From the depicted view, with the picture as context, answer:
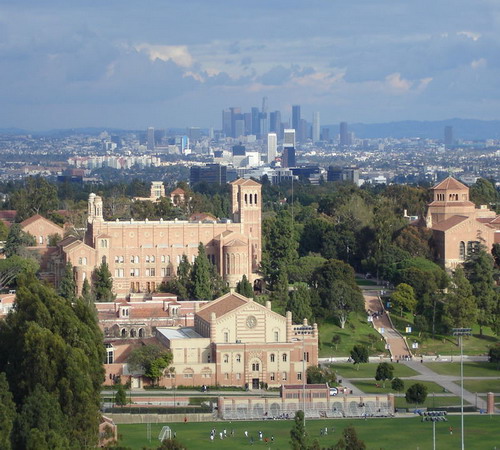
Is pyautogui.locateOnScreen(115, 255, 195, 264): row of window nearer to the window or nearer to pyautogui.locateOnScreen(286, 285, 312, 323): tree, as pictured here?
pyautogui.locateOnScreen(286, 285, 312, 323): tree

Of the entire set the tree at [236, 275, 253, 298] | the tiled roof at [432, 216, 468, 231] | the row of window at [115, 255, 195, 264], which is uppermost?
the tiled roof at [432, 216, 468, 231]

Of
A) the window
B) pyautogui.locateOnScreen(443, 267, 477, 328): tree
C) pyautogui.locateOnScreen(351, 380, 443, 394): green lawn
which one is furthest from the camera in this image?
pyautogui.locateOnScreen(443, 267, 477, 328): tree

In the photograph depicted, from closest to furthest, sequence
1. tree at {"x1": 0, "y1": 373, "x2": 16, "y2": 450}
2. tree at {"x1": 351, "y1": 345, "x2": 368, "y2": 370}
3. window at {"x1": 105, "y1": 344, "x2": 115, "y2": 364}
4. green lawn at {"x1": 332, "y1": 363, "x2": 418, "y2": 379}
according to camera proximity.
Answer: tree at {"x1": 0, "y1": 373, "x2": 16, "y2": 450} → window at {"x1": 105, "y1": 344, "x2": 115, "y2": 364} → green lawn at {"x1": 332, "y1": 363, "x2": 418, "y2": 379} → tree at {"x1": 351, "y1": 345, "x2": 368, "y2": 370}

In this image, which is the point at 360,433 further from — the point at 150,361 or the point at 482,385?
the point at 150,361

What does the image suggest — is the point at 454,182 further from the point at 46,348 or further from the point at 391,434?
the point at 46,348

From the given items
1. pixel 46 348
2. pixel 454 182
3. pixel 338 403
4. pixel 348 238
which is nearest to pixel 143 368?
pixel 338 403

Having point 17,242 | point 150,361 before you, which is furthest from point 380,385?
point 17,242

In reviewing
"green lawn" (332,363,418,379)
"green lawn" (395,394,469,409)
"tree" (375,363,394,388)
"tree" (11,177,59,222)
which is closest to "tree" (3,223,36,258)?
"tree" (11,177,59,222)

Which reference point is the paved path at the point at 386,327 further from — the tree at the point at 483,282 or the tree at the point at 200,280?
the tree at the point at 200,280
